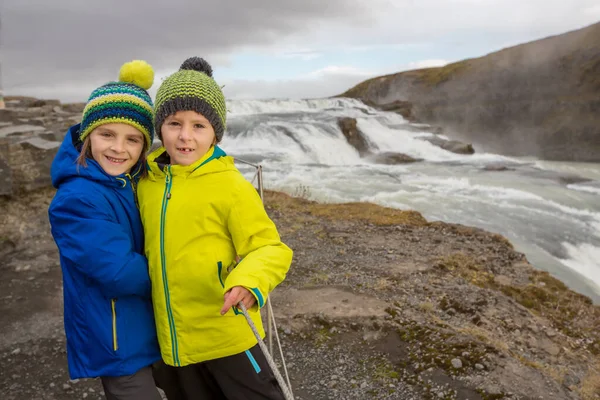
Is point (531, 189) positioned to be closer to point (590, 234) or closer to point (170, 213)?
point (590, 234)

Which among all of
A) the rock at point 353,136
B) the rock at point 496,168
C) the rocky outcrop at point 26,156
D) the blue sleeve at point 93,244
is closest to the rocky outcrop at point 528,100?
the rock at point 496,168

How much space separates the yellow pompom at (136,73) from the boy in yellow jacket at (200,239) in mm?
270

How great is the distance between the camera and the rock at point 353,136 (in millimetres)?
26166

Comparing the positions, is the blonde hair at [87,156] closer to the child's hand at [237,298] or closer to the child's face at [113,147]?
the child's face at [113,147]

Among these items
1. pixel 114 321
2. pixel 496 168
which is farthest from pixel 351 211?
pixel 496 168

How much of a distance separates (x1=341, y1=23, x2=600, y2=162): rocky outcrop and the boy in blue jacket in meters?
37.4

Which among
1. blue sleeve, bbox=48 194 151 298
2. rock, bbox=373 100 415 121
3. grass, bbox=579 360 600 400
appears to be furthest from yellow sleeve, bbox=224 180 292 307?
rock, bbox=373 100 415 121

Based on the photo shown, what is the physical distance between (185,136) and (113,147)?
0.38 meters

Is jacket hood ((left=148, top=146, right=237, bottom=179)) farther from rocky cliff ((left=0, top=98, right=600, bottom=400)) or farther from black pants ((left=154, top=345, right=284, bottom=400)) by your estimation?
rocky cliff ((left=0, top=98, right=600, bottom=400))

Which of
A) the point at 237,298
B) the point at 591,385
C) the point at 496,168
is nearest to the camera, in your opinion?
the point at 237,298

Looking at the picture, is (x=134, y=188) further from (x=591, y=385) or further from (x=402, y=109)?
(x=402, y=109)

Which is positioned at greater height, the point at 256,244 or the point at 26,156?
the point at 256,244

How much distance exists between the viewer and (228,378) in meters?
2.21

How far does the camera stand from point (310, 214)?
1073 centimetres
